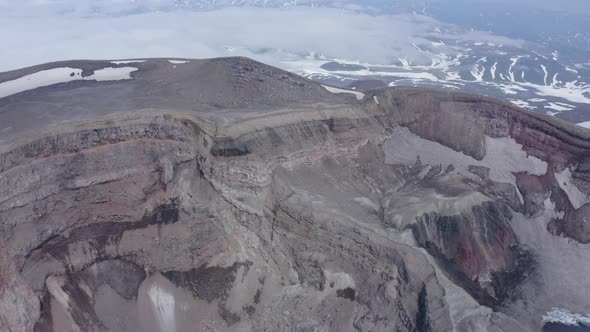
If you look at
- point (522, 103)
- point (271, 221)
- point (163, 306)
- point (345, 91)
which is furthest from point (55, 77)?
point (522, 103)

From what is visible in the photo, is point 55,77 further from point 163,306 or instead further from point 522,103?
point 522,103

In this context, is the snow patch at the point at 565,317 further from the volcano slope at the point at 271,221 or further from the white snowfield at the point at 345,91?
the white snowfield at the point at 345,91

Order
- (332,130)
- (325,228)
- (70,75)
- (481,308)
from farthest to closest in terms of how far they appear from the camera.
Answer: (70,75) → (332,130) → (325,228) → (481,308)

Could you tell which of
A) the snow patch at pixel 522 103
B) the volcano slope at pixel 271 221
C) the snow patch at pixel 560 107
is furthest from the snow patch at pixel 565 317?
the snow patch at pixel 560 107

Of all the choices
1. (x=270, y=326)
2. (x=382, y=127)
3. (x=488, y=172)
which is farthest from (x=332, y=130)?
(x=270, y=326)

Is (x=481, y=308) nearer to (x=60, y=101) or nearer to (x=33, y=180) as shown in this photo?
(x=33, y=180)

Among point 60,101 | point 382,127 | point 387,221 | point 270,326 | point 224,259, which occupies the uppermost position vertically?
point 60,101

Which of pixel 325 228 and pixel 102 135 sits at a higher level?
pixel 102 135
